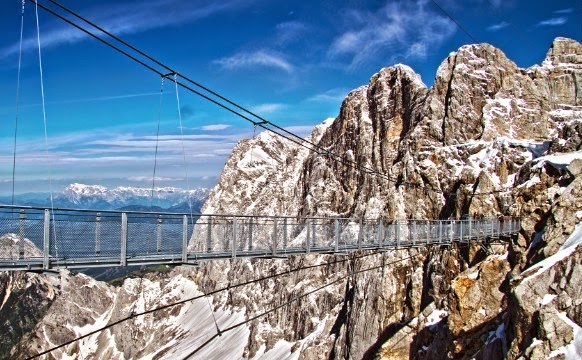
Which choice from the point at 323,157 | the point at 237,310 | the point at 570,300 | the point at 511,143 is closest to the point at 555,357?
the point at 570,300

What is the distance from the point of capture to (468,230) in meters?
32.4

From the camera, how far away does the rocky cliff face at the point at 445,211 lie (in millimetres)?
24138

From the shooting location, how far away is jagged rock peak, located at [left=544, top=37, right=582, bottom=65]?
226ft

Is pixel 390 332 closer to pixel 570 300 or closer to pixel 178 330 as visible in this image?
pixel 570 300

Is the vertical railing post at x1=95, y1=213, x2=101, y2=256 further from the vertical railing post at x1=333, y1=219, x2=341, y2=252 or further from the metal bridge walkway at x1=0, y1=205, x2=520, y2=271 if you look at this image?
the vertical railing post at x1=333, y1=219, x2=341, y2=252

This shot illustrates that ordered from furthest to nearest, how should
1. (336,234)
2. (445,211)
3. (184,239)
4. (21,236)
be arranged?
(445,211)
(336,234)
(184,239)
(21,236)

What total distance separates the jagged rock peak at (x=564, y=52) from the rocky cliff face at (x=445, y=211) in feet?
0.72

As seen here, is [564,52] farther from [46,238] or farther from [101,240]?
[46,238]

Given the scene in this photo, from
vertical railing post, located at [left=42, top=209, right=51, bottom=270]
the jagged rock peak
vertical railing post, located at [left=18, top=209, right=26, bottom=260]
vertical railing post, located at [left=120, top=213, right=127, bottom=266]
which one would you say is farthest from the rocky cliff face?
vertical railing post, located at [left=18, top=209, right=26, bottom=260]

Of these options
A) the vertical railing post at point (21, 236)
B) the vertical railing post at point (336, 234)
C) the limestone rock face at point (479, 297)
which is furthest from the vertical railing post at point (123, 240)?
the limestone rock face at point (479, 297)

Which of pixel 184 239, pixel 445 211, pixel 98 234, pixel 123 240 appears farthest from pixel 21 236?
pixel 445 211

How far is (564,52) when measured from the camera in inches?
2753

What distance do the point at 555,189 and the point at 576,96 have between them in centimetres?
4104

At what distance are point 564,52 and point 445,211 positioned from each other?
30936 mm
